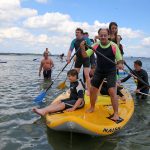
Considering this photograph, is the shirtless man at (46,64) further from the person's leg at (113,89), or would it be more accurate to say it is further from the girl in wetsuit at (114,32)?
the person's leg at (113,89)

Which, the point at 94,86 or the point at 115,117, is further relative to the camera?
the point at 94,86

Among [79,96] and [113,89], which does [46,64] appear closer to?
[79,96]

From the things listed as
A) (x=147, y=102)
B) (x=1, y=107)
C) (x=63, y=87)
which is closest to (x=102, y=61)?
(x=1, y=107)

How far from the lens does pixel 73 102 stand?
7977mm

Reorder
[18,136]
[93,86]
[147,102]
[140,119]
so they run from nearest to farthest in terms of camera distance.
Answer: [18,136]
[93,86]
[140,119]
[147,102]

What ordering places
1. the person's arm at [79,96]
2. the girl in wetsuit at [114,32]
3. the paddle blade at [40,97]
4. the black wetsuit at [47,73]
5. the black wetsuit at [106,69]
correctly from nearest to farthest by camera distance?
the black wetsuit at [106,69] → the person's arm at [79,96] → the girl in wetsuit at [114,32] → the paddle blade at [40,97] → the black wetsuit at [47,73]

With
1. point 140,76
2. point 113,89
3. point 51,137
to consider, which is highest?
point 140,76

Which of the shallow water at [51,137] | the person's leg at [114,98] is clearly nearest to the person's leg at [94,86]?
the person's leg at [114,98]

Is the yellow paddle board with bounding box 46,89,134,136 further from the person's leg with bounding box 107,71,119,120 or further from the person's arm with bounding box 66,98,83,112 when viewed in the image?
the person's leg with bounding box 107,71,119,120

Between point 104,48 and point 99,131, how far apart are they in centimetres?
211

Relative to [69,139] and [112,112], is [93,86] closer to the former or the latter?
[112,112]

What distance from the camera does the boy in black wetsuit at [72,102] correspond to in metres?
7.77

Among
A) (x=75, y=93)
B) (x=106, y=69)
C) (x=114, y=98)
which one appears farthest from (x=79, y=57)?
(x=114, y=98)

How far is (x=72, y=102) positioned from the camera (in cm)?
797
